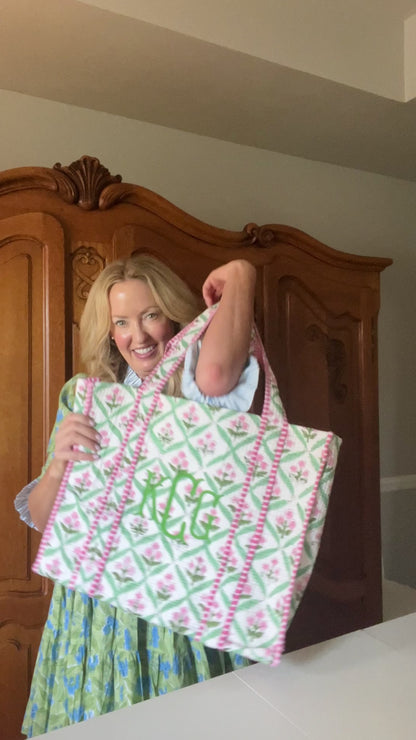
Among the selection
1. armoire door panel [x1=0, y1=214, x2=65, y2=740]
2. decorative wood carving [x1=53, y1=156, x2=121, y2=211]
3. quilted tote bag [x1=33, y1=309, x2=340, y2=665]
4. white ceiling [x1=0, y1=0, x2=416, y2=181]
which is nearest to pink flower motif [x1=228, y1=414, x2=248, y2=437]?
quilted tote bag [x1=33, y1=309, x2=340, y2=665]

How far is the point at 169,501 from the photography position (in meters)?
0.74

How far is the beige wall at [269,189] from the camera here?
1705 mm

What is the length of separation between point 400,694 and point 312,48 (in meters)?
Answer: 1.53

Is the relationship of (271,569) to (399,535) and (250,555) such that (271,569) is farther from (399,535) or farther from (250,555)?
(399,535)

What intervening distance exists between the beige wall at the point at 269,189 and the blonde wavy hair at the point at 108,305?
867 millimetres

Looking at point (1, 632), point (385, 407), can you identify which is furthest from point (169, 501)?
point (385, 407)

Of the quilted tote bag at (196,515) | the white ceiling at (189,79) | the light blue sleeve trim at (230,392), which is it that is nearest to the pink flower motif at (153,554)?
the quilted tote bag at (196,515)

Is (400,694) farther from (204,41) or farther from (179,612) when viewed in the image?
(204,41)

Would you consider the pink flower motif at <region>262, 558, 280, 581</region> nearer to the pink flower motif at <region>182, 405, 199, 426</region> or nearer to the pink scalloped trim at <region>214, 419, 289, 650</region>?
the pink scalloped trim at <region>214, 419, 289, 650</region>

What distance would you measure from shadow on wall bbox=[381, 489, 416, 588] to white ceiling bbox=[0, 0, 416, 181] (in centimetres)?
141

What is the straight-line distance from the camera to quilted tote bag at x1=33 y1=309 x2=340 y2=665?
27.8 inches

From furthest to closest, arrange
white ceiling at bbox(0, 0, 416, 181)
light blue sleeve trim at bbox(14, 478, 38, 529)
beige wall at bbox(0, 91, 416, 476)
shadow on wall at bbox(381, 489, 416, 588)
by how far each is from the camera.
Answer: shadow on wall at bbox(381, 489, 416, 588) → beige wall at bbox(0, 91, 416, 476) → white ceiling at bbox(0, 0, 416, 181) → light blue sleeve trim at bbox(14, 478, 38, 529)

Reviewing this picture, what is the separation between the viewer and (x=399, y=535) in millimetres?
2352

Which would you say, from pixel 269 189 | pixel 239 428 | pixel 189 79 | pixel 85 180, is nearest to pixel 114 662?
pixel 239 428
